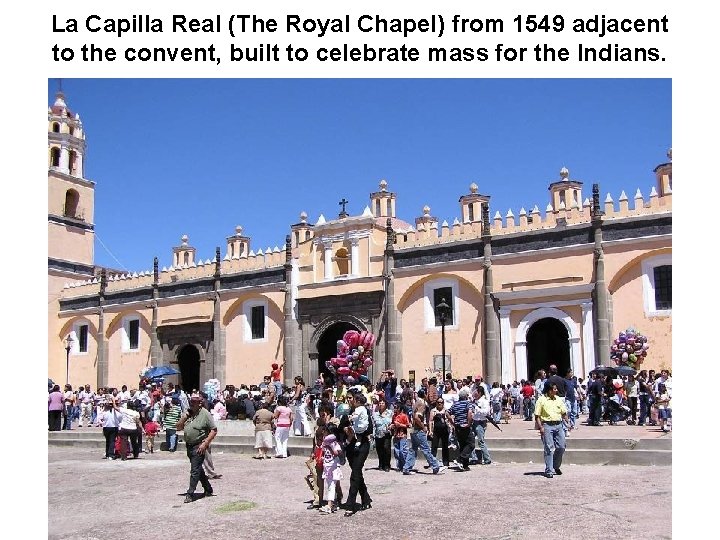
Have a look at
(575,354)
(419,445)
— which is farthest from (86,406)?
(419,445)

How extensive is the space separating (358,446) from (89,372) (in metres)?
30.5

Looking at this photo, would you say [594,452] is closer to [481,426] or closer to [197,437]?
[481,426]

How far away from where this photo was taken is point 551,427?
12070 mm

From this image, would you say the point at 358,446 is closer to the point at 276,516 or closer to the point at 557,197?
the point at 276,516

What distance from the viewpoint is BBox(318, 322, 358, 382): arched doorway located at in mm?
29172

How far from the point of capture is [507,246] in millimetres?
25172

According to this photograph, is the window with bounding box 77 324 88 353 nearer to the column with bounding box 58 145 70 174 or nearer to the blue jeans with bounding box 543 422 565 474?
the column with bounding box 58 145 70 174

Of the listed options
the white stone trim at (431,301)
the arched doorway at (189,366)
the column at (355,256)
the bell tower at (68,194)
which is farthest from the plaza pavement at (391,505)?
the bell tower at (68,194)

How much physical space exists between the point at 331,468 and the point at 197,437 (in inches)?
80.7

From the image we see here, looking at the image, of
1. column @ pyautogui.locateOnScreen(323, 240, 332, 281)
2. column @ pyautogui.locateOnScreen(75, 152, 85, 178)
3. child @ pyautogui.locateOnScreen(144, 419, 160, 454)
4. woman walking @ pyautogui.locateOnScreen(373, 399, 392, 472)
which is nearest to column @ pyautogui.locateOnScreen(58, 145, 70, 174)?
column @ pyautogui.locateOnScreen(75, 152, 85, 178)

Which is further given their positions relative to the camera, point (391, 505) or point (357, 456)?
point (391, 505)

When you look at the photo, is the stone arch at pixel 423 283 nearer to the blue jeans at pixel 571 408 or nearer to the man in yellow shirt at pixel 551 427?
the blue jeans at pixel 571 408

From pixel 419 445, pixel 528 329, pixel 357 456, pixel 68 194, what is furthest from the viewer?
pixel 68 194

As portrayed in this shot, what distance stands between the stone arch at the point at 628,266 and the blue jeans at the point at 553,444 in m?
12.1
